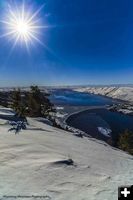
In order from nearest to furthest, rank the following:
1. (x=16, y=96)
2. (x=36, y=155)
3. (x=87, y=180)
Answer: (x=87, y=180) → (x=36, y=155) → (x=16, y=96)

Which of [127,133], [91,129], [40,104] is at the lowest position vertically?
[91,129]

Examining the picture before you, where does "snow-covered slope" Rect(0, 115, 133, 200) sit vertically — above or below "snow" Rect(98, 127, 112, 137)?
above

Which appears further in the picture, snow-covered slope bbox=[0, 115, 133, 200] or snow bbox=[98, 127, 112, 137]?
snow bbox=[98, 127, 112, 137]

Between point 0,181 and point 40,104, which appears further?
point 40,104

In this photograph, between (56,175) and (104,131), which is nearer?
(56,175)

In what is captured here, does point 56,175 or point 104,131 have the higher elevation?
point 56,175

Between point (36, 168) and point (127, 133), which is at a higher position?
point (36, 168)

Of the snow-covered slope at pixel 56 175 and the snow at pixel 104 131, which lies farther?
the snow at pixel 104 131

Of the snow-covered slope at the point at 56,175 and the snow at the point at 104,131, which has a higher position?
the snow-covered slope at the point at 56,175

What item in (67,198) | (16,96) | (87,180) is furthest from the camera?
(16,96)

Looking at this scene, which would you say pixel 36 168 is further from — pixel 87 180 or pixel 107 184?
pixel 107 184

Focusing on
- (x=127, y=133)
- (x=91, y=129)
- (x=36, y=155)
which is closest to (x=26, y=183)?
(x=36, y=155)
